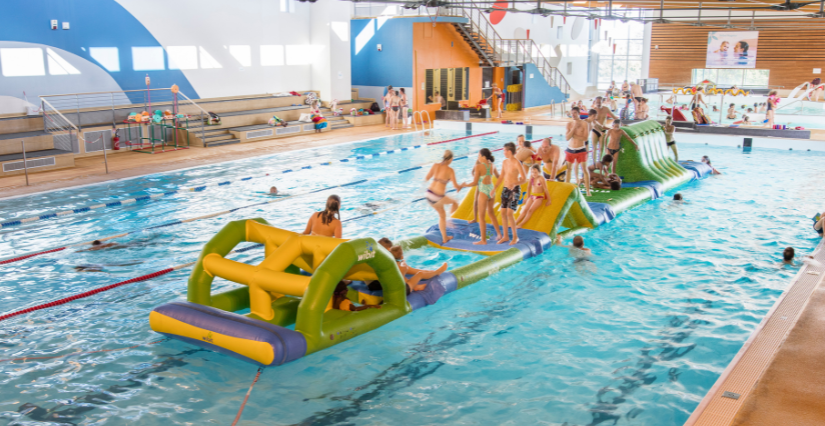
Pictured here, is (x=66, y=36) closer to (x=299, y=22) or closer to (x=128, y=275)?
(x=299, y=22)

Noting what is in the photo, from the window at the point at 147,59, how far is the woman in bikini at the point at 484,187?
1338 cm

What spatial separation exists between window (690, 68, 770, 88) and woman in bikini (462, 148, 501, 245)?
29.8 m

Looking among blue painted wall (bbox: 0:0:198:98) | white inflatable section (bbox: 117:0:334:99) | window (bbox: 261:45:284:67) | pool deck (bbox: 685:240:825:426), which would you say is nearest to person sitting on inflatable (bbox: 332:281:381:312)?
pool deck (bbox: 685:240:825:426)

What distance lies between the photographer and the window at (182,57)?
1909 cm

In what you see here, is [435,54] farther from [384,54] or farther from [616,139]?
[616,139]

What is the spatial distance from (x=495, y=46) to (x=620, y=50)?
55.5 feet

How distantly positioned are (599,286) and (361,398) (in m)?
3.68

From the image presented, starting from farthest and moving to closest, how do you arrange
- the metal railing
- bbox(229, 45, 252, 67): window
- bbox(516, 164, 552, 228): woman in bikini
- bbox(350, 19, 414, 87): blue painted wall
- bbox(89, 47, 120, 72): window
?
bbox(350, 19, 414, 87): blue painted wall < bbox(229, 45, 252, 67): window < bbox(89, 47, 120, 72): window < the metal railing < bbox(516, 164, 552, 228): woman in bikini

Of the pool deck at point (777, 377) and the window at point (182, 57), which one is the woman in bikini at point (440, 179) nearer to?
the pool deck at point (777, 377)

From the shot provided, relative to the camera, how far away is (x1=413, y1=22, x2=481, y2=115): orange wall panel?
2384 cm

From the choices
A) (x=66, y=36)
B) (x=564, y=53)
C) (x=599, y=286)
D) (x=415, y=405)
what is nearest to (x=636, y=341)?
(x=599, y=286)

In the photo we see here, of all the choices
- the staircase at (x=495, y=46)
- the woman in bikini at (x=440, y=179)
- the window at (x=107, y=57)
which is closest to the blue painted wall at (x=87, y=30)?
the window at (x=107, y=57)

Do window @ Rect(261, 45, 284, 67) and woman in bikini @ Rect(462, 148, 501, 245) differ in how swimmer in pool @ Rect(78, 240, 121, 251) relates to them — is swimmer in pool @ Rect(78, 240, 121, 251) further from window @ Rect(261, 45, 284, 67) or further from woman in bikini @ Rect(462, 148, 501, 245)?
window @ Rect(261, 45, 284, 67)

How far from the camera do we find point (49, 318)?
6691mm
